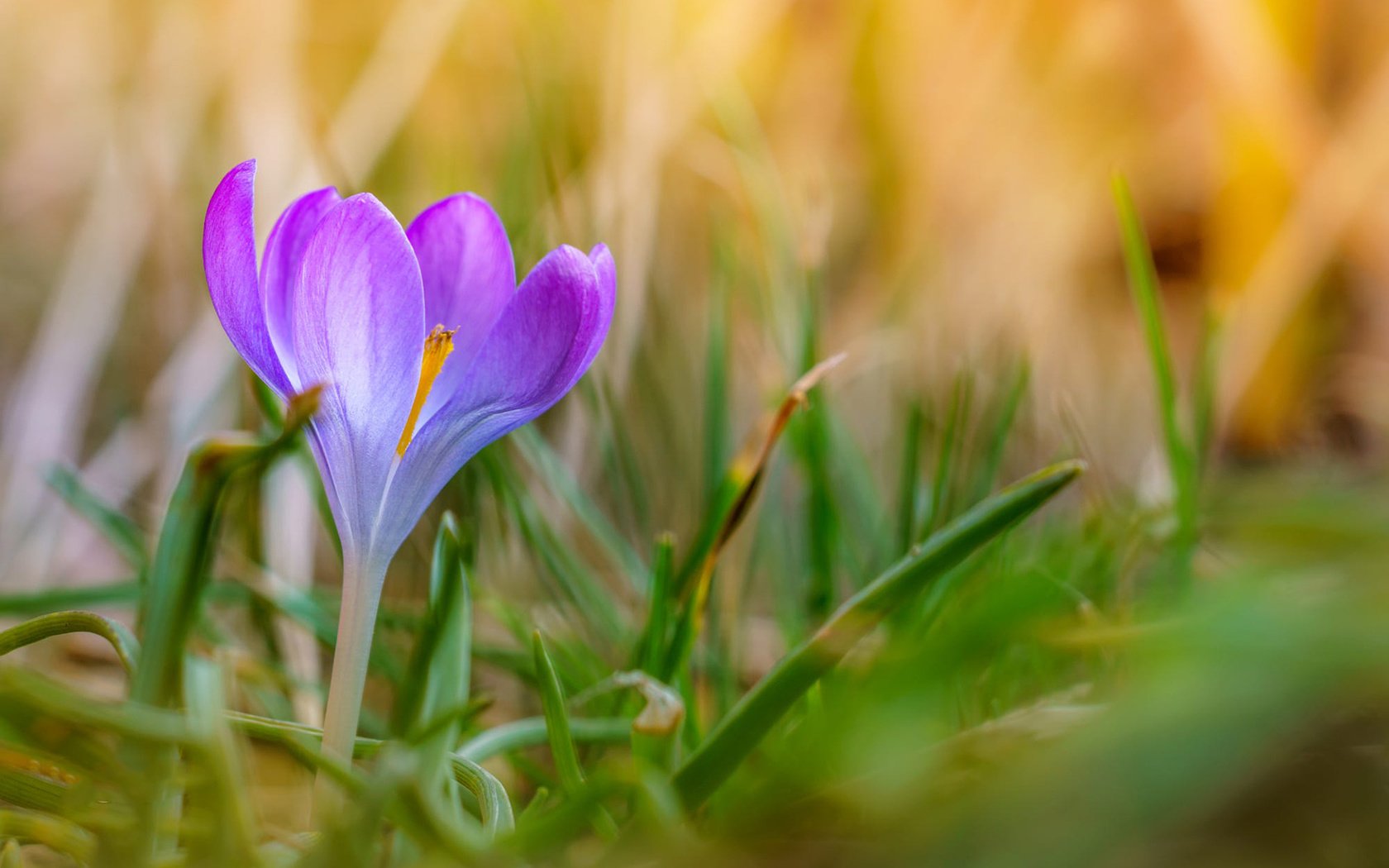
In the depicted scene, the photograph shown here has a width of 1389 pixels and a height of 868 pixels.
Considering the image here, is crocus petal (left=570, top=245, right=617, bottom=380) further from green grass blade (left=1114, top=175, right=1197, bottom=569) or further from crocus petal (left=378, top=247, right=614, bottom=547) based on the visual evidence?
green grass blade (left=1114, top=175, right=1197, bottom=569)

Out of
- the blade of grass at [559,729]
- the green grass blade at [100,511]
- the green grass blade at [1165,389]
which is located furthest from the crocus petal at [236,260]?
the green grass blade at [1165,389]

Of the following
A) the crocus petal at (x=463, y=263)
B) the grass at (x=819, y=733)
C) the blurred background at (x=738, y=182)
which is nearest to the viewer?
the grass at (x=819, y=733)

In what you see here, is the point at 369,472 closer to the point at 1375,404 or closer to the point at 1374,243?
the point at 1375,404

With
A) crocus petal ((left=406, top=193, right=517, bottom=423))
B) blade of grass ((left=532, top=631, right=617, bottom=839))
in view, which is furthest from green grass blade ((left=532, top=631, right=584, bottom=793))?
crocus petal ((left=406, top=193, right=517, bottom=423))

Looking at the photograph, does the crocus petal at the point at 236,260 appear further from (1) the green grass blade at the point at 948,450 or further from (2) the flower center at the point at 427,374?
(1) the green grass blade at the point at 948,450

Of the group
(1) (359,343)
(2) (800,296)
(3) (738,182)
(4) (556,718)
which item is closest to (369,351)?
(1) (359,343)

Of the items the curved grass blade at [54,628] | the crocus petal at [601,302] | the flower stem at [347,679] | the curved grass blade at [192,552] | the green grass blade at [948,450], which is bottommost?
the green grass blade at [948,450]

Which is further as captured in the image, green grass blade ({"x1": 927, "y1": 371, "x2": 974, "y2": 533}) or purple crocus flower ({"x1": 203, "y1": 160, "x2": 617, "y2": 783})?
green grass blade ({"x1": 927, "y1": 371, "x2": 974, "y2": 533})
